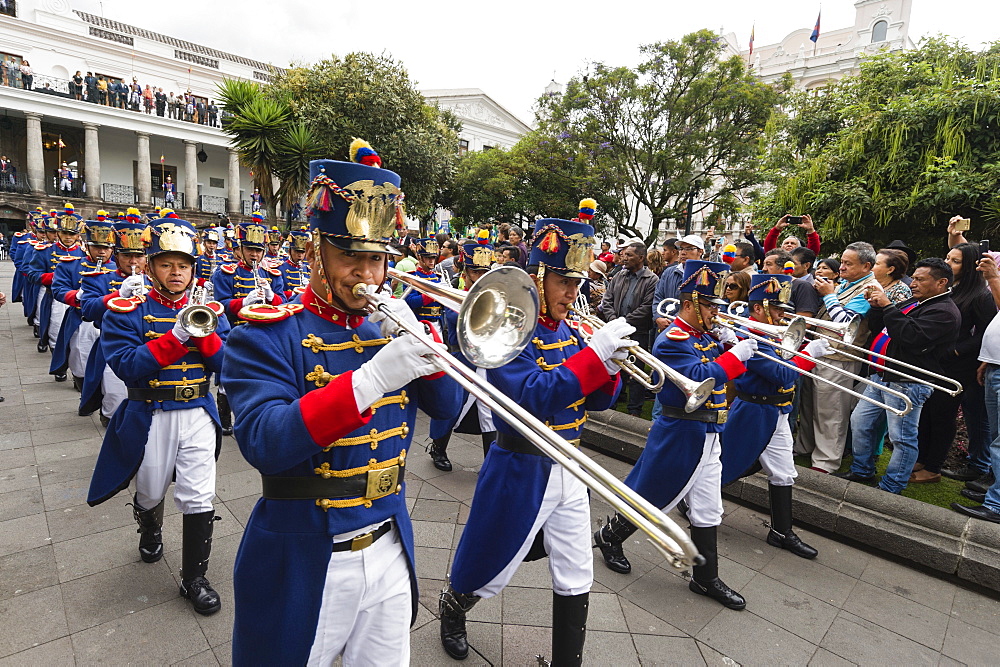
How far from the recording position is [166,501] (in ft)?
15.9

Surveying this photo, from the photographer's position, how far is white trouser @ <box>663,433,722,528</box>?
12.7 feet

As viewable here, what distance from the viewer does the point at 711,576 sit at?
12.6ft

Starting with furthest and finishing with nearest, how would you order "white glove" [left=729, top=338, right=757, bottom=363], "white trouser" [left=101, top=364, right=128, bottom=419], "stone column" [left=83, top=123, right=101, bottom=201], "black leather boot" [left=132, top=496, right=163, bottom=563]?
"stone column" [left=83, top=123, right=101, bottom=201]
"white trouser" [left=101, top=364, right=128, bottom=419]
"black leather boot" [left=132, top=496, right=163, bottom=563]
"white glove" [left=729, top=338, right=757, bottom=363]

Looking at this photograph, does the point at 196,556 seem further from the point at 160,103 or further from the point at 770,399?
the point at 160,103

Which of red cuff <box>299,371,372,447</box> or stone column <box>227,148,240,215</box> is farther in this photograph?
stone column <box>227,148,240,215</box>

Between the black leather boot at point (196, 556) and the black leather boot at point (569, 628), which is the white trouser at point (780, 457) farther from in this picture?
the black leather boot at point (196, 556)

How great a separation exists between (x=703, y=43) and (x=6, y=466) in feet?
73.4

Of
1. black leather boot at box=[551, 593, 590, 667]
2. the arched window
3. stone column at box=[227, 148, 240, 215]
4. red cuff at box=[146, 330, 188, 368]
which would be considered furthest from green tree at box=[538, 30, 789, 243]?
the arched window

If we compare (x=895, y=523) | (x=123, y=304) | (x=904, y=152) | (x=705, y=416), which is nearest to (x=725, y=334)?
(x=705, y=416)

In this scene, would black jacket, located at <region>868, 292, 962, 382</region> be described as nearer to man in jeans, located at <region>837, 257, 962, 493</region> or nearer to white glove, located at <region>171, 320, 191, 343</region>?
man in jeans, located at <region>837, 257, 962, 493</region>

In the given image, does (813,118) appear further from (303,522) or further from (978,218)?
(303,522)

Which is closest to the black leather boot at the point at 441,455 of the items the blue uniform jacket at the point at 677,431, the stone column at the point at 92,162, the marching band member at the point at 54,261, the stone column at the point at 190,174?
the blue uniform jacket at the point at 677,431

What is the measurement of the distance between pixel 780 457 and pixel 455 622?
311cm

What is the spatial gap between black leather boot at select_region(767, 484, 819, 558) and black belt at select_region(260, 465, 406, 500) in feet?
13.0
